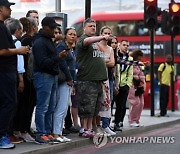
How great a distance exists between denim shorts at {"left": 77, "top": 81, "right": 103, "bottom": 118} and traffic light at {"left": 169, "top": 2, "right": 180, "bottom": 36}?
8.91m

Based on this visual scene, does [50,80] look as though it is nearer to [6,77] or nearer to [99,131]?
[6,77]

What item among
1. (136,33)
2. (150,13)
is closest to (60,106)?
(150,13)

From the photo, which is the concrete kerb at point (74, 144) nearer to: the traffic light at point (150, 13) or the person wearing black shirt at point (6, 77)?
the person wearing black shirt at point (6, 77)

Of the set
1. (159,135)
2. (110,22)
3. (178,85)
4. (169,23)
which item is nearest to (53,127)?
(159,135)

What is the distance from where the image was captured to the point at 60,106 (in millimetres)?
9516

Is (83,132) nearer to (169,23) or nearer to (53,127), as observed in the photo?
(53,127)

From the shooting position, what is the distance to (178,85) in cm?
2317

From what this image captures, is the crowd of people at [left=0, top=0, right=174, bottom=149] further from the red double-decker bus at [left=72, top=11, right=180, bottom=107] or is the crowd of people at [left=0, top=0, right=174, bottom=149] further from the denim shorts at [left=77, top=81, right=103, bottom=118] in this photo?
the red double-decker bus at [left=72, top=11, right=180, bottom=107]

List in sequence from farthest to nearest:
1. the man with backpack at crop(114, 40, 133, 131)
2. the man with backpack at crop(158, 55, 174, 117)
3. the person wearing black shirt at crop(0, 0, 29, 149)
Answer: the man with backpack at crop(158, 55, 174, 117)
the man with backpack at crop(114, 40, 133, 131)
the person wearing black shirt at crop(0, 0, 29, 149)

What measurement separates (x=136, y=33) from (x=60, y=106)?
18917mm

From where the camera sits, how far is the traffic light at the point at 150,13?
16.4 m

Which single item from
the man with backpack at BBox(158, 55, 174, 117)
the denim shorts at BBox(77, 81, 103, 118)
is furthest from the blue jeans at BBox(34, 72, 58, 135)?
the man with backpack at BBox(158, 55, 174, 117)

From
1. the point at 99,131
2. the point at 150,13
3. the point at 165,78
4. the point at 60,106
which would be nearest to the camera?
the point at 60,106

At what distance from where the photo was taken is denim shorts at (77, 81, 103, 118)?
33.1ft
